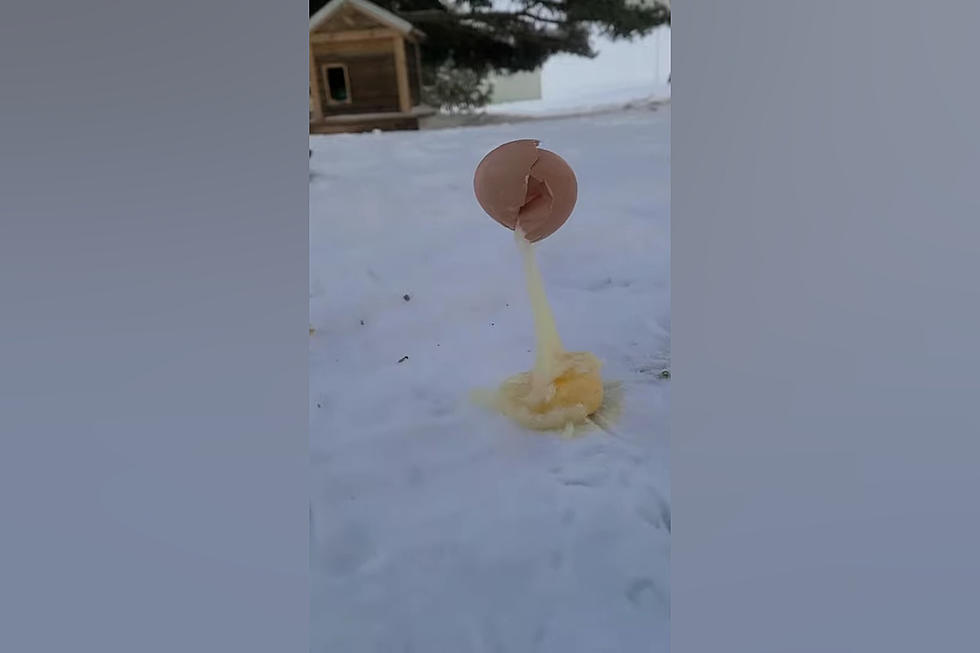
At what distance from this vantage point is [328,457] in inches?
47.2

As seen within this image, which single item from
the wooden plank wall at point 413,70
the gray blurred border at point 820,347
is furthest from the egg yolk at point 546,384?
the wooden plank wall at point 413,70

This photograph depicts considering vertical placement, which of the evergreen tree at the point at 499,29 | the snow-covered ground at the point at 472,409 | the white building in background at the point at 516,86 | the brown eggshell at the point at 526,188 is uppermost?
the evergreen tree at the point at 499,29

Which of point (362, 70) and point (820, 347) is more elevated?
point (362, 70)

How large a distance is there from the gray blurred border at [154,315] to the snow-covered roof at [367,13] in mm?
33

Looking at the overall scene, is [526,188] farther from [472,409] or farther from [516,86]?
[472,409]

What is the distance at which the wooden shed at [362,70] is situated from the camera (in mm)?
1239

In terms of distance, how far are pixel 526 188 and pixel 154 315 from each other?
2.18ft

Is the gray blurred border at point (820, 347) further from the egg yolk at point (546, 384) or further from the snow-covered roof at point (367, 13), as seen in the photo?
the snow-covered roof at point (367, 13)

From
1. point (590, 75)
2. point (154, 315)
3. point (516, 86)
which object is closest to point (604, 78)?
point (590, 75)

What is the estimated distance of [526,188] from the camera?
1.21m

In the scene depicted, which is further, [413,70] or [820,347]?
[413,70]

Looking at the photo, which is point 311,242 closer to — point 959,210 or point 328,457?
point 328,457

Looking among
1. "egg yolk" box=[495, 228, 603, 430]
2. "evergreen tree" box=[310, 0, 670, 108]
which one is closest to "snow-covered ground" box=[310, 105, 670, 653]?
"egg yolk" box=[495, 228, 603, 430]

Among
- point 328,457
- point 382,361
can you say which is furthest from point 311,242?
point 328,457
